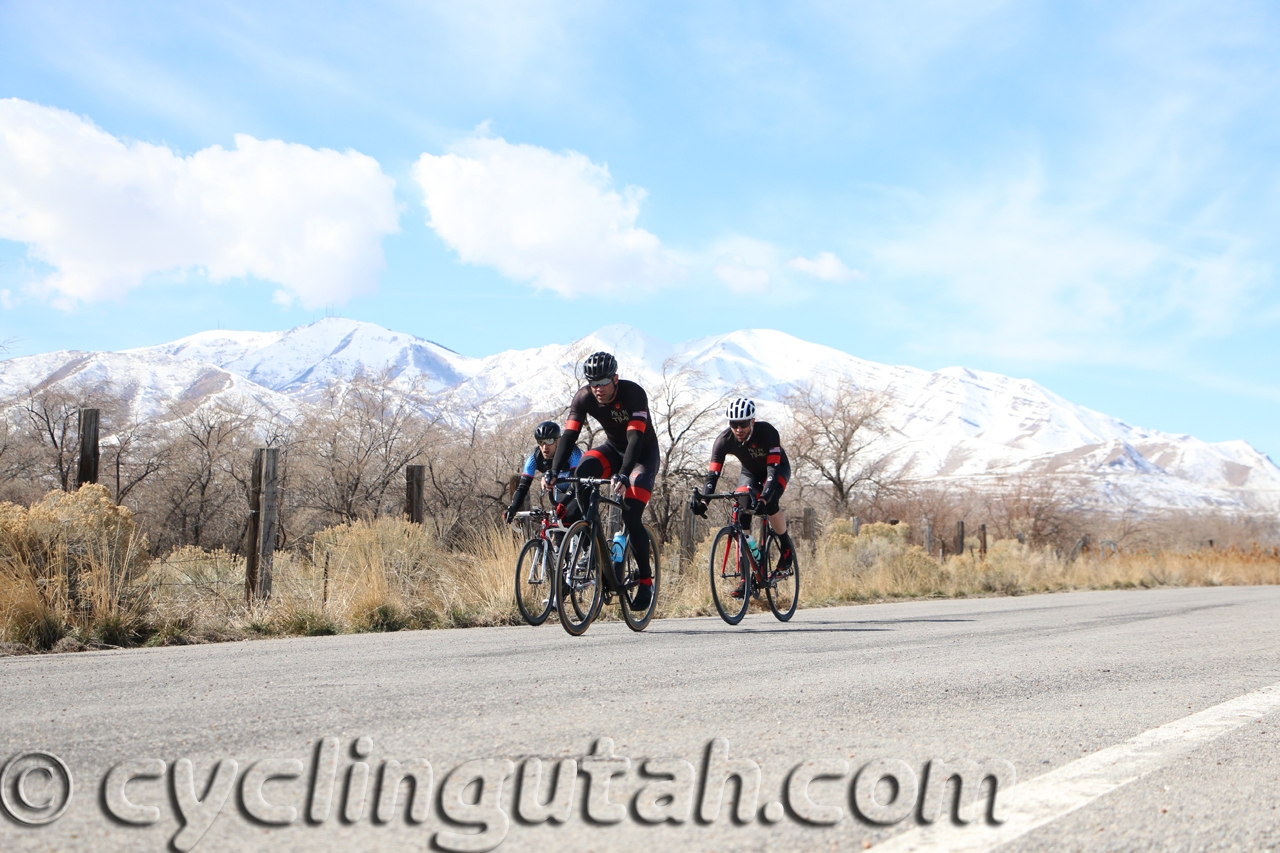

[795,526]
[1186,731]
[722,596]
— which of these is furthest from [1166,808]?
[795,526]

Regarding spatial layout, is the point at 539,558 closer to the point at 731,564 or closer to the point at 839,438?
the point at 731,564

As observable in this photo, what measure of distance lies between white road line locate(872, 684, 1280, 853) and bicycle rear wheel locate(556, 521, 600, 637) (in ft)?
14.9

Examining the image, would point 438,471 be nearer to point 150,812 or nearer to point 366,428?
point 366,428

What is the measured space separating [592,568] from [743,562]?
2523 mm

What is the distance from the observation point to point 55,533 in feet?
27.5

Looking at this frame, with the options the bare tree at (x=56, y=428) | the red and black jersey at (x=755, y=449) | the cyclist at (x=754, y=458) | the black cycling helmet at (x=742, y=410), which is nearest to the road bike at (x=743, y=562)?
the cyclist at (x=754, y=458)

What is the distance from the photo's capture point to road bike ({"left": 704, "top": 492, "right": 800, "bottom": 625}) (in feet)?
31.3

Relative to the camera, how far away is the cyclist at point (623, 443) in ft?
25.6

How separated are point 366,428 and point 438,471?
3.20 metres

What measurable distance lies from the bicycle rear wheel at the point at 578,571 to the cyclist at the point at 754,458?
6.49 feet

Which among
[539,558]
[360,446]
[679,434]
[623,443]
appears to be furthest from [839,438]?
[539,558]

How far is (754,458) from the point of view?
9.75m

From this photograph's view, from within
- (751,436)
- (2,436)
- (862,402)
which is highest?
(862,402)

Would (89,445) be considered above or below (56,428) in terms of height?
below
